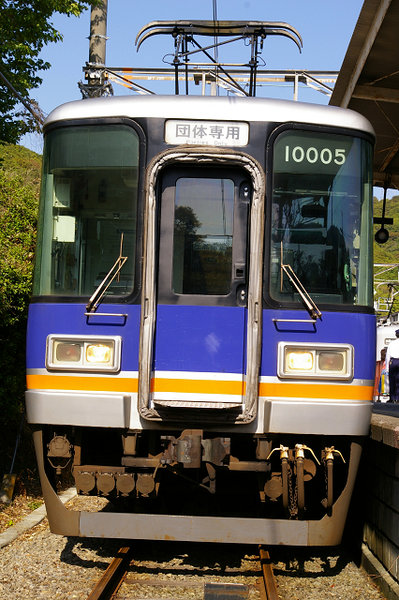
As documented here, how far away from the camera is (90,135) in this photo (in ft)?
18.2

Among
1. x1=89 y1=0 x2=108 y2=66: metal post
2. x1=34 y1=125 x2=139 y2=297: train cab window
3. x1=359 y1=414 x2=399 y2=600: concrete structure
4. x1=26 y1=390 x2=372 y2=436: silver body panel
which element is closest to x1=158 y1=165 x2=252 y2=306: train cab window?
x1=34 y1=125 x2=139 y2=297: train cab window

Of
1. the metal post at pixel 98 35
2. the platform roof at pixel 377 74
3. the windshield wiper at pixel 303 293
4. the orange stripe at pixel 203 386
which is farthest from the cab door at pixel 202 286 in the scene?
the metal post at pixel 98 35

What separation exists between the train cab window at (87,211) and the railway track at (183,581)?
79.6 inches

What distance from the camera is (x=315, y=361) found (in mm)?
5293

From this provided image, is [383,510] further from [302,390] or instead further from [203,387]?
[203,387]

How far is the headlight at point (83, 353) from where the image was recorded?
17.3 ft

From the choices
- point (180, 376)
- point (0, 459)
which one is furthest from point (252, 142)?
point (0, 459)

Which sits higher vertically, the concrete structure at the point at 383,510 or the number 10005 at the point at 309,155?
the number 10005 at the point at 309,155

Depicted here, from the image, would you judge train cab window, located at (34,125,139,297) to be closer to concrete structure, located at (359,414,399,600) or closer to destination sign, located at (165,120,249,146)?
destination sign, located at (165,120,249,146)

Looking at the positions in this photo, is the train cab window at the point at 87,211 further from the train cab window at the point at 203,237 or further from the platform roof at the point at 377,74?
the platform roof at the point at 377,74

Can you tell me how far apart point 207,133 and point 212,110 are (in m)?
0.17

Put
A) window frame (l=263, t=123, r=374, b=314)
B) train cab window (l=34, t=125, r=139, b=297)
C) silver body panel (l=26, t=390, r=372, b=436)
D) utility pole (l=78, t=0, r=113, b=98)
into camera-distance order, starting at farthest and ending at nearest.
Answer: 1. utility pole (l=78, t=0, r=113, b=98)
2. train cab window (l=34, t=125, r=139, b=297)
3. window frame (l=263, t=123, r=374, b=314)
4. silver body panel (l=26, t=390, r=372, b=436)

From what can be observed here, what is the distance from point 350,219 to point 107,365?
6.47 ft

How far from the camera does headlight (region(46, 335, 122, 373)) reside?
5270 mm
